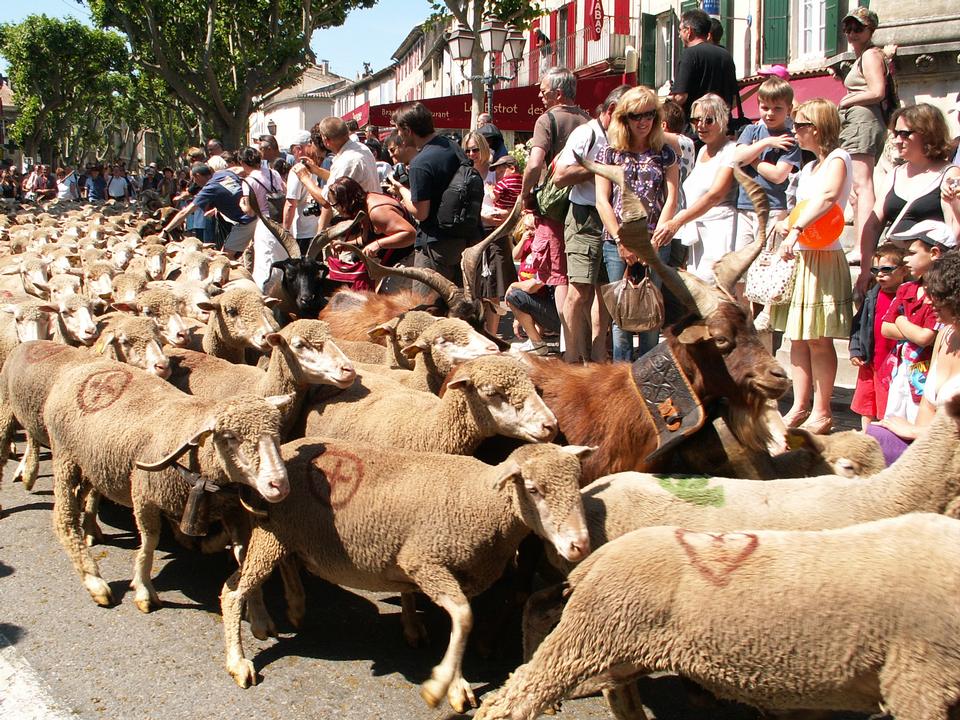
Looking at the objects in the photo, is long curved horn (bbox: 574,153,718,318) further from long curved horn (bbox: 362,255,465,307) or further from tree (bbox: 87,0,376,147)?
tree (bbox: 87,0,376,147)

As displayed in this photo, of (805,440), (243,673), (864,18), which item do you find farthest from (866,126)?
(243,673)

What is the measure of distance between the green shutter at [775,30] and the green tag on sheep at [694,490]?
2016 centimetres

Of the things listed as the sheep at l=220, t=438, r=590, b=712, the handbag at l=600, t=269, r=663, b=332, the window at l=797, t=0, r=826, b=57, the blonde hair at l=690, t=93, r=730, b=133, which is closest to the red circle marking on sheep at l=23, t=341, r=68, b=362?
the sheep at l=220, t=438, r=590, b=712

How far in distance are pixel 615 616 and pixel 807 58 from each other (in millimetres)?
20152

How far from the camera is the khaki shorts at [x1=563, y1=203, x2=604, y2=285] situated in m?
6.49

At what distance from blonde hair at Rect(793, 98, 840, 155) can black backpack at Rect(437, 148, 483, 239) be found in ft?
7.88

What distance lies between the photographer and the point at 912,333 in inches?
180

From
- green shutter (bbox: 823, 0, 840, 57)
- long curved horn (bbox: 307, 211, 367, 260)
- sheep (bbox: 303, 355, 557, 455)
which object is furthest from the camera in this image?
green shutter (bbox: 823, 0, 840, 57)

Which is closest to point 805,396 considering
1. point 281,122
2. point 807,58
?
point 807,58

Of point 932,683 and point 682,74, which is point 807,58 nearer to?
point 682,74

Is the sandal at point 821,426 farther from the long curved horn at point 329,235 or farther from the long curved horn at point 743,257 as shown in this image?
the long curved horn at point 329,235

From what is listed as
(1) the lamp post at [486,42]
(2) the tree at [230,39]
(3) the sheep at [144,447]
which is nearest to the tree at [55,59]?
(2) the tree at [230,39]

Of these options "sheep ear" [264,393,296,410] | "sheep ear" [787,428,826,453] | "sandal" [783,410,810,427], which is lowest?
"sandal" [783,410,810,427]

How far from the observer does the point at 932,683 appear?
267cm
